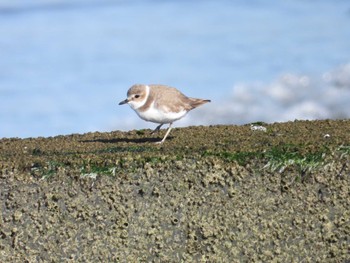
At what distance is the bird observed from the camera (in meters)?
8.39

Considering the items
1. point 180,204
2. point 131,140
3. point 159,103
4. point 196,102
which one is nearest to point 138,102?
point 159,103

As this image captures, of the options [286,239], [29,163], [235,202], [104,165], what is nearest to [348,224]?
[286,239]

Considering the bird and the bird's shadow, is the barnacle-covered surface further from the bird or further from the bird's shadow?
the bird's shadow

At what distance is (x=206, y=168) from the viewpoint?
6969 mm

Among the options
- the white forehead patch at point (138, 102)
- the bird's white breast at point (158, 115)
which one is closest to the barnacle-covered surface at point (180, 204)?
the bird's white breast at point (158, 115)

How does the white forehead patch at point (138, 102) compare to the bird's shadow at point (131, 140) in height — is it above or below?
above

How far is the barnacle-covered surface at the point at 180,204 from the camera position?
6844mm

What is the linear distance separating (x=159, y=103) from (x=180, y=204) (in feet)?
5.53

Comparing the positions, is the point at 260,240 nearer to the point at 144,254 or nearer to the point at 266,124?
the point at 144,254

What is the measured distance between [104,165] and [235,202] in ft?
3.91

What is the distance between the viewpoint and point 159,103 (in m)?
8.37

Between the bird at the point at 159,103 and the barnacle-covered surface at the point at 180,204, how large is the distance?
2.89 feet

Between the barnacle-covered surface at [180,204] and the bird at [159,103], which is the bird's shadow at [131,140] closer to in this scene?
the bird at [159,103]

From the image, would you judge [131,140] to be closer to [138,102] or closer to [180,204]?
[138,102]
